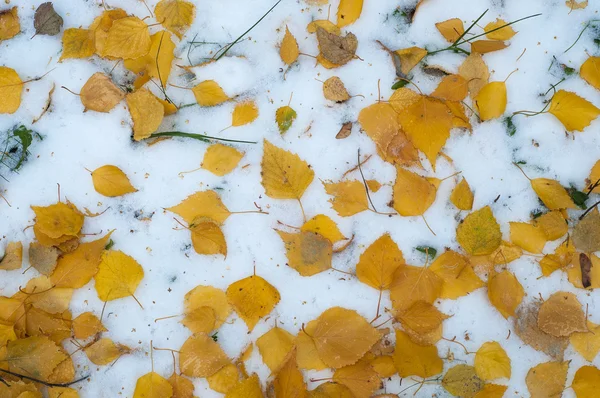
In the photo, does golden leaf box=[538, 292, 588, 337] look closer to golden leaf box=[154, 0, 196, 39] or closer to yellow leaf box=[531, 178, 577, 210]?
yellow leaf box=[531, 178, 577, 210]

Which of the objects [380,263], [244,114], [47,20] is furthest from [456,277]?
[47,20]

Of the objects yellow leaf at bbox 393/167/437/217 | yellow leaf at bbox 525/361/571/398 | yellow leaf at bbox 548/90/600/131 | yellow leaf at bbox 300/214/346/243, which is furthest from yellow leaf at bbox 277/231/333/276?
yellow leaf at bbox 548/90/600/131

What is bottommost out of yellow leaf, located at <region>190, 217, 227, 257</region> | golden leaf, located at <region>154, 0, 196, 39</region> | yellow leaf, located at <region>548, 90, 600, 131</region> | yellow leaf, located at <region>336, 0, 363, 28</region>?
yellow leaf, located at <region>190, 217, 227, 257</region>

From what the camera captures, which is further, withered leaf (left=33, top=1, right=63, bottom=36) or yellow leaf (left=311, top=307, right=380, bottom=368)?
withered leaf (left=33, top=1, right=63, bottom=36)

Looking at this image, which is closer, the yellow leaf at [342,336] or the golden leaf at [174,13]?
the yellow leaf at [342,336]

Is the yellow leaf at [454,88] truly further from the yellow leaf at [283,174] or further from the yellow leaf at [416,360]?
the yellow leaf at [416,360]

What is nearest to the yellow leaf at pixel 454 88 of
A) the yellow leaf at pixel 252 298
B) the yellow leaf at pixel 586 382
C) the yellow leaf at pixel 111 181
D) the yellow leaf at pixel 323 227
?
the yellow leaf at pixel 323 227

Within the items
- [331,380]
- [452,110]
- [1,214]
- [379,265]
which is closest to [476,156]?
[452,110]
